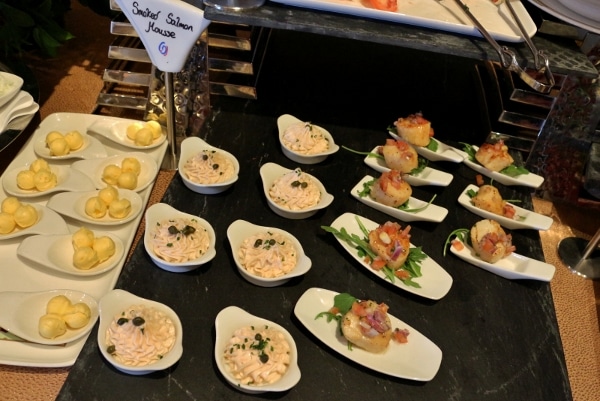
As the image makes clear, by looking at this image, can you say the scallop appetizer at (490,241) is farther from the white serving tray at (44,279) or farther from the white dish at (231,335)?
the white serving tray at (44,279)

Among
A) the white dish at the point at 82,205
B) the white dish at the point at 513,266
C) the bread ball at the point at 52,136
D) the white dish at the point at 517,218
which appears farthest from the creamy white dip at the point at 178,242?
the white dish at the point at 517,218

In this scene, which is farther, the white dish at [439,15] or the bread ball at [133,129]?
the bread ball at [133,129]

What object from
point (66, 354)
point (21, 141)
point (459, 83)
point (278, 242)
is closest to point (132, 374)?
point (66, 354)

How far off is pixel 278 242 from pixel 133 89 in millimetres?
1211

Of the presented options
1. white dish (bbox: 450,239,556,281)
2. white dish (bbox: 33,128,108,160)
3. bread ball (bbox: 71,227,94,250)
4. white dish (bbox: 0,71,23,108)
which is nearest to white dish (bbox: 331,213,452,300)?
white dish (bbox: 450,239,556,281)

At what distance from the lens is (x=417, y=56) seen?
241cm

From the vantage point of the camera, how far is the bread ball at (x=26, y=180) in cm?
170

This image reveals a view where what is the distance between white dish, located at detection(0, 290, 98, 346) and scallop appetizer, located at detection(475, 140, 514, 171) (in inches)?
53.6

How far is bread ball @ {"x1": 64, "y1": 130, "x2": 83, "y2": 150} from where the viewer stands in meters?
1.89

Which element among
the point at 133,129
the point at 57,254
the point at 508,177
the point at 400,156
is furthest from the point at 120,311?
the point at 508,177

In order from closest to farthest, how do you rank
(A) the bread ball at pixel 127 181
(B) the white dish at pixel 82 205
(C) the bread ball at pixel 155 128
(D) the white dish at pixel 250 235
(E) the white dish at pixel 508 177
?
1. (D) the white dish at pixel 250 235
2. (B) the white dish at pixel 82 205
3. (A) the bread ball at pixel 127 181
4. (E) the white dish at pixel 508 177
5. (C) the bread ball at pixel 155 128

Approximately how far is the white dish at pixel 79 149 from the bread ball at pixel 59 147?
0.01 meters

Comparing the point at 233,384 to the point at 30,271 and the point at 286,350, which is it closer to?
the point at 286,350

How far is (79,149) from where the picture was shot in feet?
6.26
